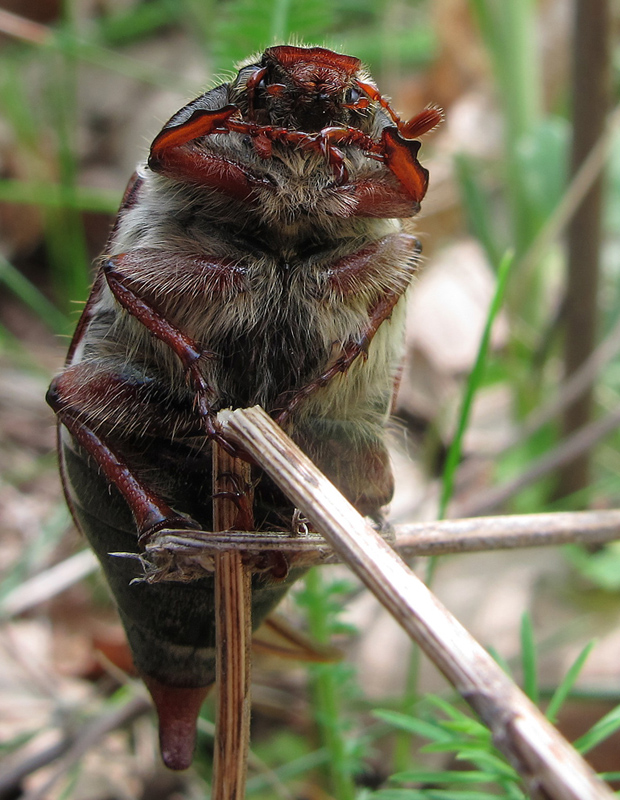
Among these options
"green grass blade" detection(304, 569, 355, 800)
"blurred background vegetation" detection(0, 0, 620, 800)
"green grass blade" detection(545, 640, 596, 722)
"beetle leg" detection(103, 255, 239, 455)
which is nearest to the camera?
"beetle leg" detection(103, 255, 239, 455)

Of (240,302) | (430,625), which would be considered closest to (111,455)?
(240,302)

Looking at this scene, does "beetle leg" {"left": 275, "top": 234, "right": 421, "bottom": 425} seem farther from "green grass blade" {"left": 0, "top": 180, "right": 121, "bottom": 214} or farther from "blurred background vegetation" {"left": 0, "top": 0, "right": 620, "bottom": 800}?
"green grass blade" {"left": 0, "top": 180, "right": 121, "bottom": 214}

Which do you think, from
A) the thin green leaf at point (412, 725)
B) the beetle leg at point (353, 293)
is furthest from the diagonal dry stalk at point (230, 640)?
the thin green leaf at point (412, 725)

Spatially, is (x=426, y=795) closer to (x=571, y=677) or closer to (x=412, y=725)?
(x=412, y=725)

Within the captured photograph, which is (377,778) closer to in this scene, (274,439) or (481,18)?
(274,439)

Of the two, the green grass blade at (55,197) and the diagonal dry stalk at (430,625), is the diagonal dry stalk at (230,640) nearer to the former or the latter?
the diagonal dry stalk at (430,625)

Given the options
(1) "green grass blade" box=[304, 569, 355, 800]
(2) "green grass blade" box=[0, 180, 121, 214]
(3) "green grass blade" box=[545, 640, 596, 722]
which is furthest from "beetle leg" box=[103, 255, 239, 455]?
(2) "green grass blade" box=[0, 180, 121, 214]

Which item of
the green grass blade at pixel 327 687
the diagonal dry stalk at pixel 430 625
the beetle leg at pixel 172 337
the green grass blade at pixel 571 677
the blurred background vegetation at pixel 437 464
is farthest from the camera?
the blurred background vegetation at pixel 437 464
